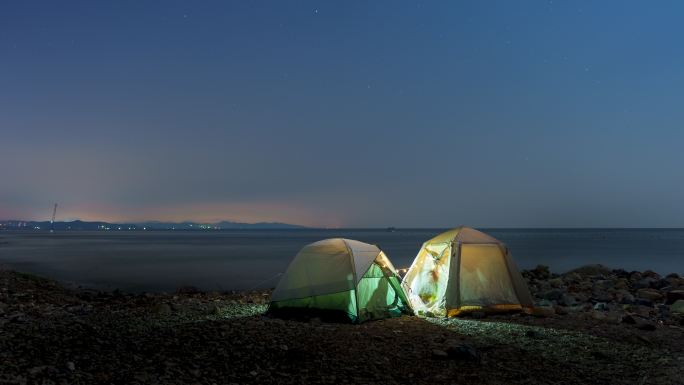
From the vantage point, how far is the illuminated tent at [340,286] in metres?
12.7

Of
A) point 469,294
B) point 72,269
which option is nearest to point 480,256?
point 469,294

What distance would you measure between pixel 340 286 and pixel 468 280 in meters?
3.92

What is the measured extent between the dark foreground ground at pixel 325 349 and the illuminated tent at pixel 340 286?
1.91 feet

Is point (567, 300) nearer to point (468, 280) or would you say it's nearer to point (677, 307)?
point (677, 307)

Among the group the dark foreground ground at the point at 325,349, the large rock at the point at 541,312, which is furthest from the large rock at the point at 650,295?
the large rock at the point at 541,312

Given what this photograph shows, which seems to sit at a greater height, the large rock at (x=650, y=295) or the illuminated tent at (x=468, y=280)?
the illuminated tent at (x=468, y=280)

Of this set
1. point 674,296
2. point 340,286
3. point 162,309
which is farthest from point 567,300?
point 162,309

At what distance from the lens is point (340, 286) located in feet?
42.1

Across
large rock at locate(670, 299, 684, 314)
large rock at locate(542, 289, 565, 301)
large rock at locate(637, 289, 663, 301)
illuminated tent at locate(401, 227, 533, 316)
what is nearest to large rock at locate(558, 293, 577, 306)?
large rock at locate(542, 289, 565, 301)

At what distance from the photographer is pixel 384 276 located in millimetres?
13672

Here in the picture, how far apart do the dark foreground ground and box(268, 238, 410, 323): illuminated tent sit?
0.58 metres

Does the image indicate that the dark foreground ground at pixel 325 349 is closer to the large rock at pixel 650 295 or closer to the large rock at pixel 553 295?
the large rock at pixel 553 295

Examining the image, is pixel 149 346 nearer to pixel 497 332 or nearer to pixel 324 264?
pixel 324 264

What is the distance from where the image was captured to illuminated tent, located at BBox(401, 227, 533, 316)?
554 inches
